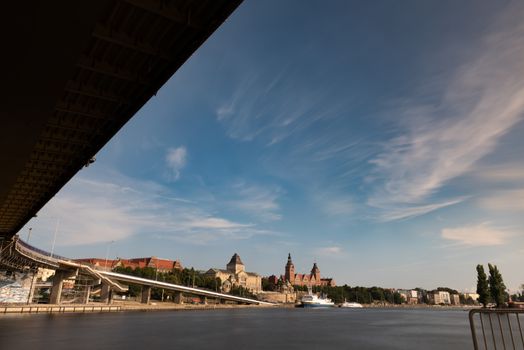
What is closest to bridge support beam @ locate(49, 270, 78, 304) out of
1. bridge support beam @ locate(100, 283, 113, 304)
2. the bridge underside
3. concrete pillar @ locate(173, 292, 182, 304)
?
bridge support beam @ locate(100, 283, 113, 304)

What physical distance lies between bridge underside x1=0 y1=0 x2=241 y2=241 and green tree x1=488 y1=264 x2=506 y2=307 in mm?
116610

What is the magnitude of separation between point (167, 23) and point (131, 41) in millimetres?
1509

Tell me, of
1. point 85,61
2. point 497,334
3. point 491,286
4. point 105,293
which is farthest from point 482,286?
point 85,61

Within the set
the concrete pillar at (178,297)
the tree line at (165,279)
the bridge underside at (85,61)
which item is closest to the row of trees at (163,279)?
the tree line at (165,279)

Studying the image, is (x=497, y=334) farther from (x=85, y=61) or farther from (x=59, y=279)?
(x=59, y=279)

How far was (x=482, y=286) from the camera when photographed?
109062 millimetres

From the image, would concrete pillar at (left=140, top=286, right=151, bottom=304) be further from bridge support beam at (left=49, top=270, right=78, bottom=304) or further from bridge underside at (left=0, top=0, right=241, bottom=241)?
bridge underside at (left=0, top=0, right=241, bottom=241)

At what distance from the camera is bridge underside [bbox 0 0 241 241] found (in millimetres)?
8703

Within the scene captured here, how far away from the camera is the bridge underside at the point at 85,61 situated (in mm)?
8703

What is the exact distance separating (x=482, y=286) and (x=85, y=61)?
4907 inches

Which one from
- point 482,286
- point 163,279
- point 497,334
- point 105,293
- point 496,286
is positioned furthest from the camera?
point 163,279

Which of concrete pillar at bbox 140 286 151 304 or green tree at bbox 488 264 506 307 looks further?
concrete pillar at bbox 140 286 151 304

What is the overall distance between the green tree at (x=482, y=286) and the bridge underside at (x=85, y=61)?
118458mm

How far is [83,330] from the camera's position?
4269 centimetres
